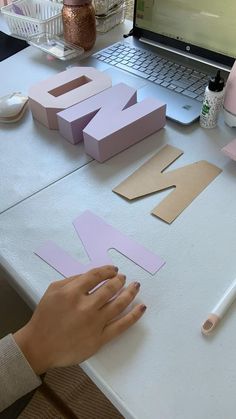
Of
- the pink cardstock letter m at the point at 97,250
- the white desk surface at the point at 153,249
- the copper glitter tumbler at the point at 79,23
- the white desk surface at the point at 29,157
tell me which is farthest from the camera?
the copper glitter tumbler at the point at 79,23

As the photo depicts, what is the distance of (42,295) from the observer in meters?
0.51

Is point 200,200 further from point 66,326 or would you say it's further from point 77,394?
point 77,394

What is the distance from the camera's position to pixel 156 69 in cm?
92

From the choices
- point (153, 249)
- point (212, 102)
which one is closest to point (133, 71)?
point (212, 102)

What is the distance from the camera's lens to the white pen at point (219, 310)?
1.54 feet

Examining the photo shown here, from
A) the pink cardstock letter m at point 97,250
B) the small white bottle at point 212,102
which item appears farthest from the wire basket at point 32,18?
the pink cardstock letter m at point 97,250

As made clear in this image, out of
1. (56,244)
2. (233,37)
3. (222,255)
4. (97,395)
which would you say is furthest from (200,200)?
(97,395)

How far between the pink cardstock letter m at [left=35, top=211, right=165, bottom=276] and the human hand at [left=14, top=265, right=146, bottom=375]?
35mm

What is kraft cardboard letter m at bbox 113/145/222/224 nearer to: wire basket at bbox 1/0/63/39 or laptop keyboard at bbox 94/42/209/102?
laptop keyboard at bbox 94/42/209/102

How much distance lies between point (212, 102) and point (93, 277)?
42 cm

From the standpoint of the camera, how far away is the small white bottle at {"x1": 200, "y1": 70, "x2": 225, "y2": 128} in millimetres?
710

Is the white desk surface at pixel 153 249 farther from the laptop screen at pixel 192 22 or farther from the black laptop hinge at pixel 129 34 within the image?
the black laptop hinge at pixel 129 34

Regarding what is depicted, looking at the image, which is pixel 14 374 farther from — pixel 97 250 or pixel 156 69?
pixel 156 69

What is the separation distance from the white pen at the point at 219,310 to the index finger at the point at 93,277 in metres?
0.13
